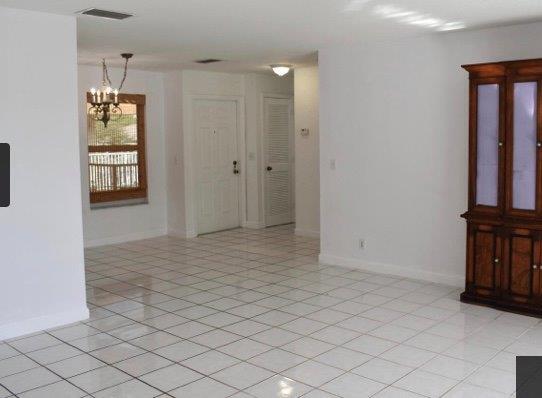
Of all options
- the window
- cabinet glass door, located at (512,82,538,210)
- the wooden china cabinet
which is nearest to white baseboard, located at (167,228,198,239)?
the window

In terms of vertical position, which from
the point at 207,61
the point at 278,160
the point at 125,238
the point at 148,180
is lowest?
the point at 125,238

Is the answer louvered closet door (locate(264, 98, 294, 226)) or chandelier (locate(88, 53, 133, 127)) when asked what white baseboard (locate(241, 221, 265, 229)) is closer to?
louvered closet door (locate(264, 98, 294, 226))

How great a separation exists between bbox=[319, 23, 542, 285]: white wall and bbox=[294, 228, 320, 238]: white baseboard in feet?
5.33

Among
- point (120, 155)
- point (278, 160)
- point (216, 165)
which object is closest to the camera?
point (120, 155)

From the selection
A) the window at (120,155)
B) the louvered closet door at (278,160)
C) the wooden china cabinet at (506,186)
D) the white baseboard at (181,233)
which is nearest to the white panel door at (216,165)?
the white baseboard at (181,233)

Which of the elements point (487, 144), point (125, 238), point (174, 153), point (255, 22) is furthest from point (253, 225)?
point (487, 144)

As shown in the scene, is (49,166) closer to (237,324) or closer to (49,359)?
(49,359)

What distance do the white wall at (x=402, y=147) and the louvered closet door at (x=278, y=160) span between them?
2.72m

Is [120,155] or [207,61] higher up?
[207,61]

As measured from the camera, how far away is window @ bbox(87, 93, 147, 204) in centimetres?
773

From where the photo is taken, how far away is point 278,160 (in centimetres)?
934

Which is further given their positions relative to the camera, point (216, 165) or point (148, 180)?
point (216, 165)

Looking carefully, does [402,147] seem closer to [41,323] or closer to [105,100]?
[105,100]

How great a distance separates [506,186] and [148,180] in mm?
5201
